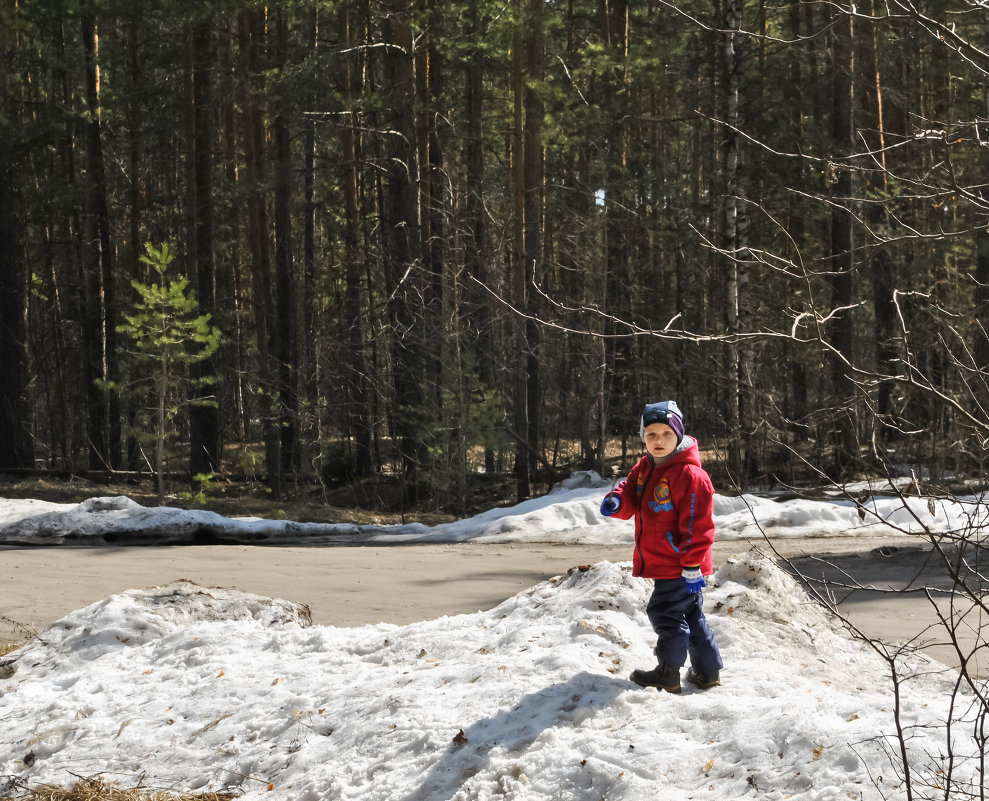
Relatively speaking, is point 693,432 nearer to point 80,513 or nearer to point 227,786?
point 80,513

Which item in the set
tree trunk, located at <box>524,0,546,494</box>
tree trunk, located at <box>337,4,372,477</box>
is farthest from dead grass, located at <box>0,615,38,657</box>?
tree trunk, located at <box>524,0,546,494</box>

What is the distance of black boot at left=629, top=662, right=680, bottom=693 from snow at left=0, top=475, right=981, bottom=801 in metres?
0.16

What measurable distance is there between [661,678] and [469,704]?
1.01 meters

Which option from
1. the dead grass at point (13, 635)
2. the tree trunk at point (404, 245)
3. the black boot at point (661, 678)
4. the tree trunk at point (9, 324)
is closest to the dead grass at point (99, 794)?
the black boot at point (661, 678)

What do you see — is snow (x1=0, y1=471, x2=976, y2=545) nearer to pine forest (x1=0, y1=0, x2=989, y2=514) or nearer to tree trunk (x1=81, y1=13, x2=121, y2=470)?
pine forest (x1=0, y1=0, x2=989, y2=514)

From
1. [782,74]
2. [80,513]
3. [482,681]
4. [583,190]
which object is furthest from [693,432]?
[482,681]

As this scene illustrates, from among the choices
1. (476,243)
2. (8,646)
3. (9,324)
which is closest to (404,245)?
(476,243)

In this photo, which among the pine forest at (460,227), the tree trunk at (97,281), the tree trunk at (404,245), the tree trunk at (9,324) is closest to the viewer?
the pine forest at (460,227)

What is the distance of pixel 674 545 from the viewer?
5.17m

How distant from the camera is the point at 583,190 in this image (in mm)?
19188

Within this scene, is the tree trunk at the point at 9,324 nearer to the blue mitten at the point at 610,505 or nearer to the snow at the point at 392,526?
the snow at the point at 392,526

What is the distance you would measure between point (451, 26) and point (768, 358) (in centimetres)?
924

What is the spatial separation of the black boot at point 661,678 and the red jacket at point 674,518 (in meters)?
0.48

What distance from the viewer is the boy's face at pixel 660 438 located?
523cm
